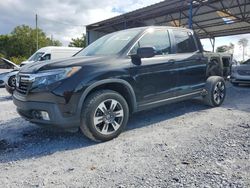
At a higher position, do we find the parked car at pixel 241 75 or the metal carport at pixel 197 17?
the metal carport at pixel 197 17

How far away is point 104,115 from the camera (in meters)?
3.92

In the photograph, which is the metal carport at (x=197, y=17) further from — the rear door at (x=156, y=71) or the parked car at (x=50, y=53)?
the rear door at (x=156, y=71)

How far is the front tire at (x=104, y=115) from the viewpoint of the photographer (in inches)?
147

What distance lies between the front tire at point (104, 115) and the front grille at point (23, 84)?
0.90 meters

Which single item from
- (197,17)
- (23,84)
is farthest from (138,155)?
Result: (197,17)

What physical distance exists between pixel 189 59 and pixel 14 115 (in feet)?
13.5

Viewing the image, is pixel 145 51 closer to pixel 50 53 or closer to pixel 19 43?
pixel 50 53

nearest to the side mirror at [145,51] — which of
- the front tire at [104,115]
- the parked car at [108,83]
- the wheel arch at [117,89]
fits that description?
the parked car at [108,83]

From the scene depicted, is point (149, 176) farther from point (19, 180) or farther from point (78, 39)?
point (78, 39)

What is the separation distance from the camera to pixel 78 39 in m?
58.0

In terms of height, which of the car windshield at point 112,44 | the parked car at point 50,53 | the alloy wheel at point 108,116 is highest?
the parked car at point 50,53

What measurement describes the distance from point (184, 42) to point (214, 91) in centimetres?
147

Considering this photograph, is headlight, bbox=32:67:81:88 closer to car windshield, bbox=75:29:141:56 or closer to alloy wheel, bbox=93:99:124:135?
alloy wheel, bbox=93:99:124:135

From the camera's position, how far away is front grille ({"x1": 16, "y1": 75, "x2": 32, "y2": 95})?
376 cm
